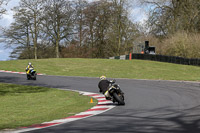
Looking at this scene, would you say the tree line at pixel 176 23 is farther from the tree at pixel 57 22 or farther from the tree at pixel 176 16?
the tree at pixel 57 22

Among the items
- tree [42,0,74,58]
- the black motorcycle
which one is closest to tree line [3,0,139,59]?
tree [42,0,74,58]

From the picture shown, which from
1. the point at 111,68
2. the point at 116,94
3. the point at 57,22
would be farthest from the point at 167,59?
the point at 116,94

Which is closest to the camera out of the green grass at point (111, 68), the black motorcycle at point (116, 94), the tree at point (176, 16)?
the black motorcycle at point (116, 94)

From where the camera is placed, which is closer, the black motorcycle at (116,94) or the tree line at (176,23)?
the black motorcycle at (116,94)

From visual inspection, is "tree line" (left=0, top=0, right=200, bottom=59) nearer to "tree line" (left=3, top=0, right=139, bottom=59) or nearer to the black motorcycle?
"tree line" (left=3, top=0, right=139, bottom=59)

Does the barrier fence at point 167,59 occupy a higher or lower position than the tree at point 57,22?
lower

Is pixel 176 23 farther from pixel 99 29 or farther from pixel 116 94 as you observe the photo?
pixel 116 94

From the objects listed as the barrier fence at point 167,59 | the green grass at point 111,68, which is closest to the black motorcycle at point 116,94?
the green grass at point 111,68

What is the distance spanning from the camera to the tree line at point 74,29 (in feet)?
178

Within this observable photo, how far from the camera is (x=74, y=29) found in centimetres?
5791

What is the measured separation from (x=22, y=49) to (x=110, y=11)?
1841 centimetres

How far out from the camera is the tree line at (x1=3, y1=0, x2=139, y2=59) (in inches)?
2131

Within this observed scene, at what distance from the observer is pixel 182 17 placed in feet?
173

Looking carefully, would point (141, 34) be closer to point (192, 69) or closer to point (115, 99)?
point (192, 69)
